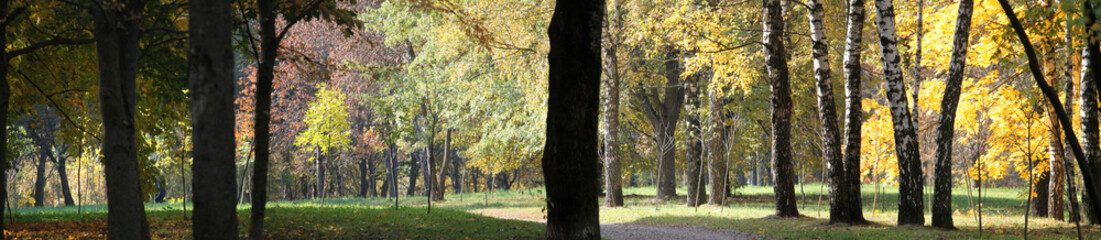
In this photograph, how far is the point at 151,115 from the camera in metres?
12.5

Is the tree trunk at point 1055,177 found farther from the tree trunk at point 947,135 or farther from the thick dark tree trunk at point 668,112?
the thick dark tree trunk at point 668,112

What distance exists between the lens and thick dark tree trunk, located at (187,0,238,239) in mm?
4805

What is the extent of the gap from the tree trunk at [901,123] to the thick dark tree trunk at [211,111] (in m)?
10.2

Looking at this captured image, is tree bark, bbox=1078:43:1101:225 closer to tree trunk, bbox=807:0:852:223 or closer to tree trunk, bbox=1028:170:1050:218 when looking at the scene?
tree trunk, bbox=807:0:852:223

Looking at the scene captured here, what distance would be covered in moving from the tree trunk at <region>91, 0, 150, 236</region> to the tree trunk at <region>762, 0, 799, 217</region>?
38.9 feet

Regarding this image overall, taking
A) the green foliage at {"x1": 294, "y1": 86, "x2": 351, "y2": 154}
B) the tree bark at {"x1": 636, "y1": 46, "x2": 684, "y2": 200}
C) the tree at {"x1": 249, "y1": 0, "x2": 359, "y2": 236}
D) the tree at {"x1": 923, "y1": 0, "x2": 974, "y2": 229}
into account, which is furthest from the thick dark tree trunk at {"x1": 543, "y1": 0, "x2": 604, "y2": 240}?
the green foliage at {"x1": 294, "y1": 86, "x2": 351, "y2": 154}

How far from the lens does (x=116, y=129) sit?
679cm

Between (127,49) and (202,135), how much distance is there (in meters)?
3.25

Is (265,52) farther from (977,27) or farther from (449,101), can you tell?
(449,101)

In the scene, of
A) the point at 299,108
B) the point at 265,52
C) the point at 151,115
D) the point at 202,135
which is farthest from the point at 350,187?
the point at 202,135

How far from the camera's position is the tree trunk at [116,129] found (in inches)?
267

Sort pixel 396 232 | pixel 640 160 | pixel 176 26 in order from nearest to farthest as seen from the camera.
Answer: pixel 396 232, pixel 176 26, pixel 640 160

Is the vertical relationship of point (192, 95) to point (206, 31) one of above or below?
below

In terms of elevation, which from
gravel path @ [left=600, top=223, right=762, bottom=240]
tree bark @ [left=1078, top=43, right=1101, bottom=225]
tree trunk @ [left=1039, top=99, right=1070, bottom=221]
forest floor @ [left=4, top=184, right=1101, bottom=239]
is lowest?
gravel path @ [left=600, top=223, right=762, bottom=240]
